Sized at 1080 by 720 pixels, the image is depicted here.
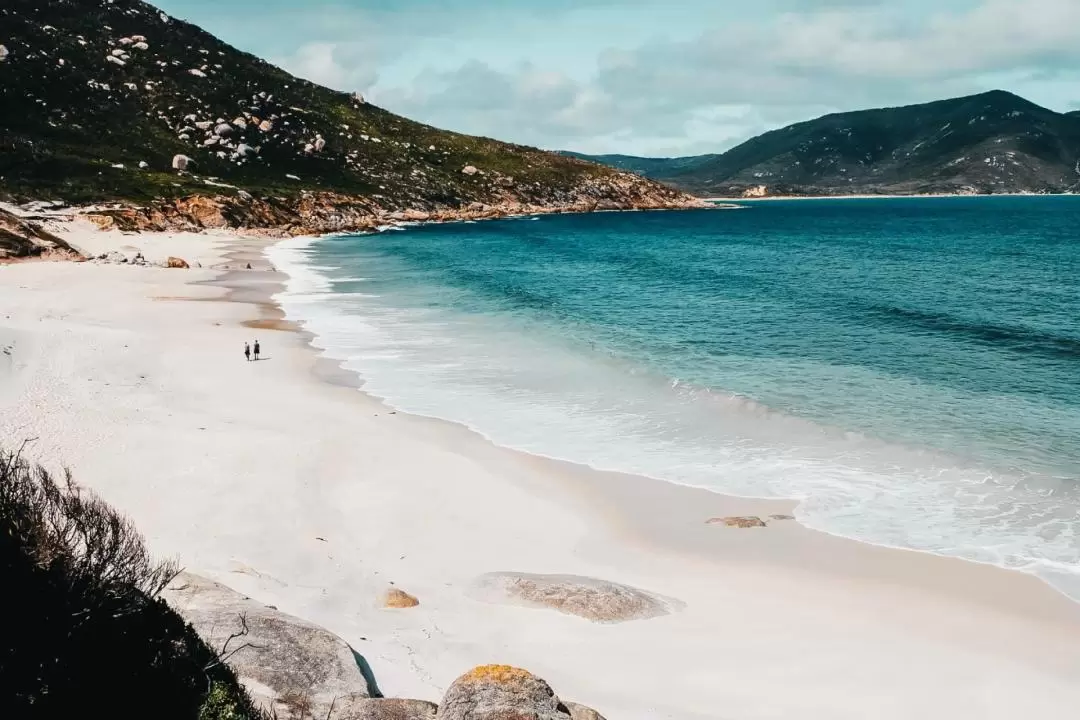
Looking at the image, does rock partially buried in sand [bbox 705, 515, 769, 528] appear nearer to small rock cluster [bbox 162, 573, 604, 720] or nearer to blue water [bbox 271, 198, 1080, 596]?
blue water [bbox 271, 198, 1080, 596]

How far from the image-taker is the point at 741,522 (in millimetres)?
17234

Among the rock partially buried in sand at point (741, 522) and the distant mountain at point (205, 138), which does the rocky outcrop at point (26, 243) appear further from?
the rock partially buried in sand at point (741, 522)

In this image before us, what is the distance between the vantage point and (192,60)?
155375 mm

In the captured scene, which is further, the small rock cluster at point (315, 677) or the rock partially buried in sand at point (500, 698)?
the small rock cluster at point (315, 677)

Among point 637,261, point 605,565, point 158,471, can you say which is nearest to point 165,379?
point 158,471

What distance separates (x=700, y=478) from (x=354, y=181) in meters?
136

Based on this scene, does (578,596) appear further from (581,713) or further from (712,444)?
(712,444)

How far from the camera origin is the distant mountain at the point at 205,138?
104750 millimetres

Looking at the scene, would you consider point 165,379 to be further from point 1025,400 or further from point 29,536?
point 1025,400

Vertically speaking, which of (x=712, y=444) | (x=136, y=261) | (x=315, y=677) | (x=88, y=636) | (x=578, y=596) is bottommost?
(x=578, y=596)

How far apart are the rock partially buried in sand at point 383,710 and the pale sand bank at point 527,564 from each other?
163cm

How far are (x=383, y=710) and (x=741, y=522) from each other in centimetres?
1055

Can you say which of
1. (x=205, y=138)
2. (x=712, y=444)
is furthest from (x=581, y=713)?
(x=205, y=138)

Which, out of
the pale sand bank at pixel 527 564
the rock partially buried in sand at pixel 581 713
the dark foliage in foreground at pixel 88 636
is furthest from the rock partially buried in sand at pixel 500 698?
the pale sand bank at pixel 527 564
